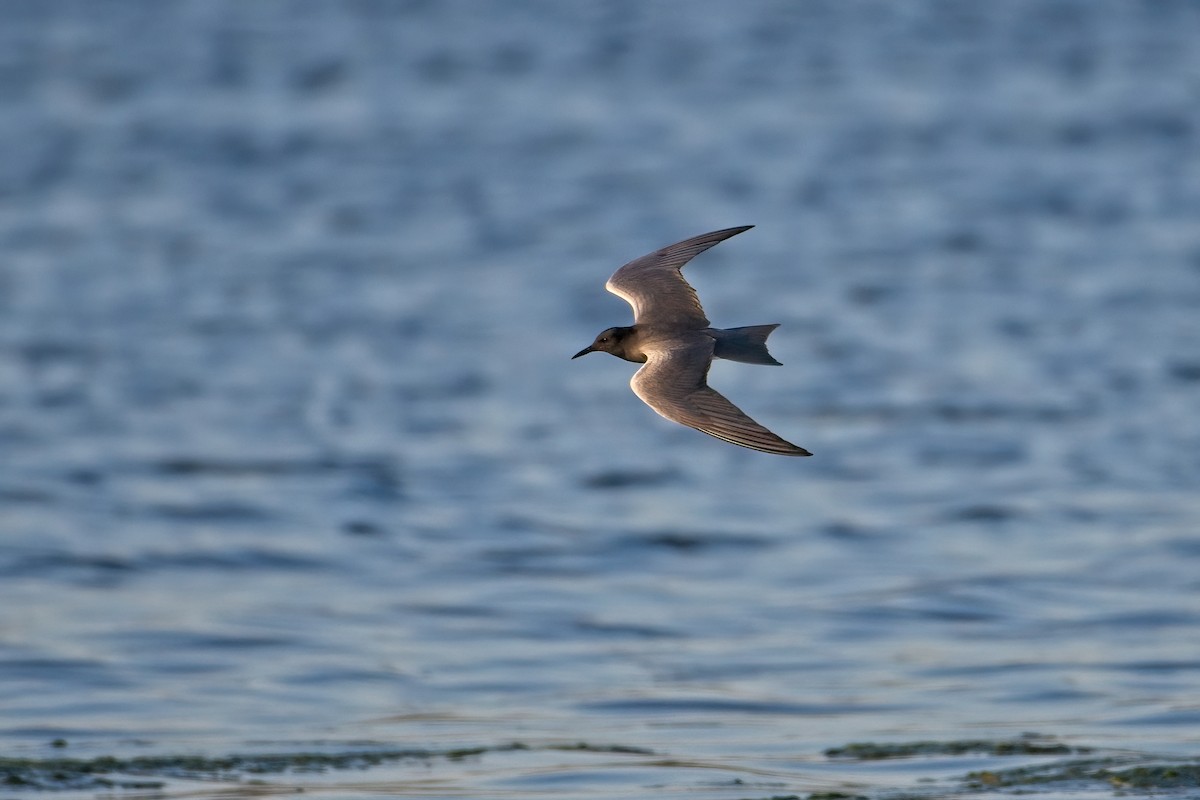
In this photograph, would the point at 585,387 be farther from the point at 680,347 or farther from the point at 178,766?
the point at 680,347

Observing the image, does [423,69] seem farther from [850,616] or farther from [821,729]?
[821,729]

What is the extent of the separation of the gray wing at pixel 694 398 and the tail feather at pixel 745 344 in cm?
6

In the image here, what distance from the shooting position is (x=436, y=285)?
77.4ft

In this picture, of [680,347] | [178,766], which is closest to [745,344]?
[680,347]

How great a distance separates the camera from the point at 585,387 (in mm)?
20547

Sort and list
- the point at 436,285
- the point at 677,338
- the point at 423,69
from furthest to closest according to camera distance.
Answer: the point at 423,69
the point at 436,285
the point at 677,338

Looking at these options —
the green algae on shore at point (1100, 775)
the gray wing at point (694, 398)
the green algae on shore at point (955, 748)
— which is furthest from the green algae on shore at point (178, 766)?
the gray wing at point (694, 398)

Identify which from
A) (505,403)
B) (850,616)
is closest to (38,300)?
(505,403)

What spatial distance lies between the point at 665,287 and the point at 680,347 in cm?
95

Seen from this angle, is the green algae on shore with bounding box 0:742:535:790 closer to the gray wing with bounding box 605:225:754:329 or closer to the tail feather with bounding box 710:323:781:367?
the gray wing with bounding box 605:225:754:329

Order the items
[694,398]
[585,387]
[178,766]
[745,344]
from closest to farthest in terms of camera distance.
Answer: [694,398] → [745,344] → [178,766] → [585,387]

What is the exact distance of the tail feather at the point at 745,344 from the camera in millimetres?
8125

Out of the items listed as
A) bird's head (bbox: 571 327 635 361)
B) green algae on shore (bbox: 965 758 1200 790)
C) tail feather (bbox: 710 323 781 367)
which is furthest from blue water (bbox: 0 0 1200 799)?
tail feather (bbox: 710 323 781 367)

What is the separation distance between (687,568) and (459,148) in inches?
555
